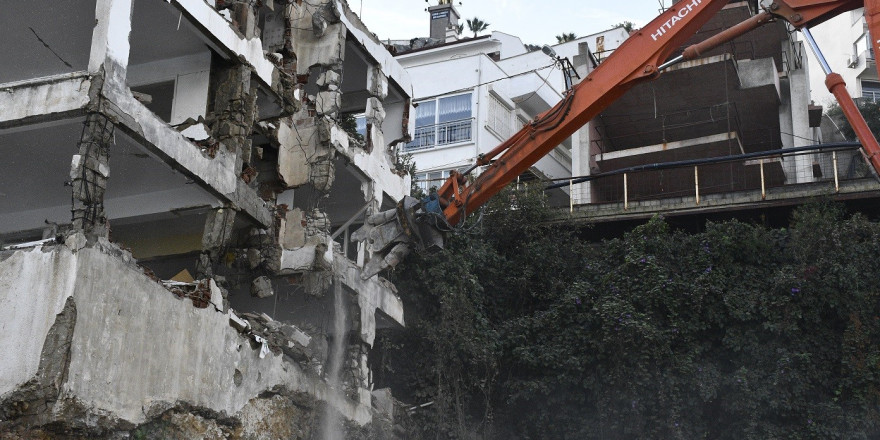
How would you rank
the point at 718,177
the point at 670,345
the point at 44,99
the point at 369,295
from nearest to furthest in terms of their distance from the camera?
the point at 44,99
the point at 369,295
the point at 670,345
the point at 718,177

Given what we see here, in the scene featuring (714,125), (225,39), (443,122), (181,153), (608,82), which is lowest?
(181,153)

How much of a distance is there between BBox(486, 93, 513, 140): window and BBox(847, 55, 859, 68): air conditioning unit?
1019 inches

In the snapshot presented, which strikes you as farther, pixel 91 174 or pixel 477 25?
pixel 477 25

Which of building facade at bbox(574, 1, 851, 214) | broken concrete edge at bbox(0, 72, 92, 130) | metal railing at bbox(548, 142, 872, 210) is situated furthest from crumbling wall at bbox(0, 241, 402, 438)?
building facade at bbox(574, 1, 851, 214)

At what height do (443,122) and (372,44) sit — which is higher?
(443,122)

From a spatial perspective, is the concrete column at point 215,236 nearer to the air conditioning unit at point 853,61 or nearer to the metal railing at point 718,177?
Result: the metal railing at point 718,177

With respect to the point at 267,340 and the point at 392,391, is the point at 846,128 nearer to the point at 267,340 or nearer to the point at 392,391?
the point at 392,391

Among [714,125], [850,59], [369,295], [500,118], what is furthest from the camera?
[850,59]

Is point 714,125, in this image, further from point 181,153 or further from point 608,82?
point 181,153

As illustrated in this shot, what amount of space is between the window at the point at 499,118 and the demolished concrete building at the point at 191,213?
1040 cm

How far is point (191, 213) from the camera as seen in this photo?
1994 centimetres

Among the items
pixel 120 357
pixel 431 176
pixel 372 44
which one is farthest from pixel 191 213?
pixel 431 176

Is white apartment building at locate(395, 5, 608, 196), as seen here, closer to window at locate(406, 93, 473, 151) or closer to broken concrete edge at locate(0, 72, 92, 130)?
window at locate(406, 93, 473, 151)

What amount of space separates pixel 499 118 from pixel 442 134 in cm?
211
